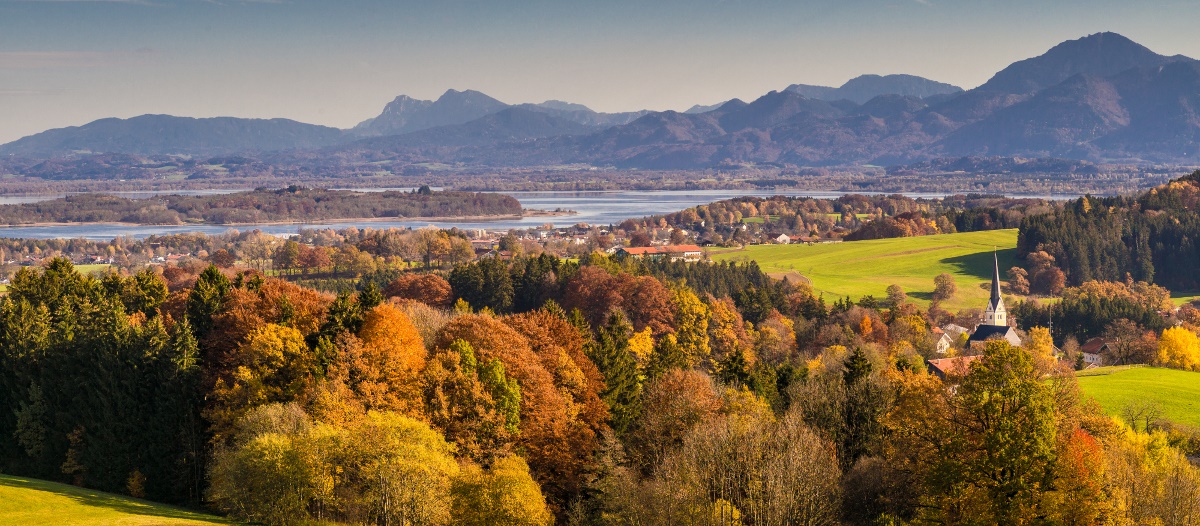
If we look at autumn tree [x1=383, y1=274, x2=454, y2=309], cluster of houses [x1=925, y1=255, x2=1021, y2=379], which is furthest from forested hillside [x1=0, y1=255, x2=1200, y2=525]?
autumn tree [x1=383, y1=274, x2=454, y2=309]

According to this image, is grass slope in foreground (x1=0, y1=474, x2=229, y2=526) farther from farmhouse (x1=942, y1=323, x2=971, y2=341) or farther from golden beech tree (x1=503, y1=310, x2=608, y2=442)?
farmhouse (x1=942, y1=323, x2=971, y2=341)

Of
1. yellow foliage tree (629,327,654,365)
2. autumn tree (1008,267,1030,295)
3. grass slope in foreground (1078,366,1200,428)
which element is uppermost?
yellow foliage tree (629,327,654,365)

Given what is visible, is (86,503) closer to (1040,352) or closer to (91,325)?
(91,325)

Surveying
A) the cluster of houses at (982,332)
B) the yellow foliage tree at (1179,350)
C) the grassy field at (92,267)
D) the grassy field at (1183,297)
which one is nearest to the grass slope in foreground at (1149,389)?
the yellow foliage tree at (1179,350)

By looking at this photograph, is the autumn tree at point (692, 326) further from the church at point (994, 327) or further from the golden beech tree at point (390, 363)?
the golden beech tree at point (390, 363)

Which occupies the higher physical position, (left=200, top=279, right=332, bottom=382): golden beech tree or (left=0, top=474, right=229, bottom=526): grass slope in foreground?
(left=200, top=279, right=332, bottom=382): golden beech tree

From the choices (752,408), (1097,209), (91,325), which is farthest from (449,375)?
(1097,209)

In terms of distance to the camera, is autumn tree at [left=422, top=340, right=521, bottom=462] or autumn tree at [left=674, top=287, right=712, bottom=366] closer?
autumn tree at [left=422, top=340, right=521, bottom=462]
